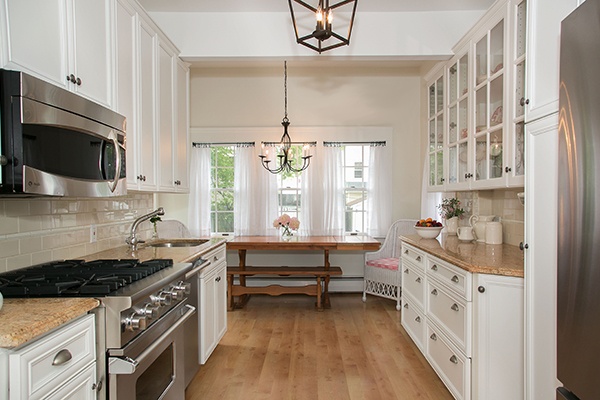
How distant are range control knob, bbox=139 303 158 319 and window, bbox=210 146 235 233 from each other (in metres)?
3.54

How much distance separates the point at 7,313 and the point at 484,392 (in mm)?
2124

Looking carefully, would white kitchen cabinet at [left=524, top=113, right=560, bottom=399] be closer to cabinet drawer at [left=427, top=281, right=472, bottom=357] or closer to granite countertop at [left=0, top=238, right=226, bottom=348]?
cabinet drawer at [left=427, top=281, right=472, bottom=357]

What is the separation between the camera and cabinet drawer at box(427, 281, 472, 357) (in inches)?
79.4

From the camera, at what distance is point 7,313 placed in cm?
108

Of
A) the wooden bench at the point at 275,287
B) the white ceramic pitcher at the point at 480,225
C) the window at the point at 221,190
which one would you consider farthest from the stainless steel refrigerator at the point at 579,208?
the window at the point at 221,190

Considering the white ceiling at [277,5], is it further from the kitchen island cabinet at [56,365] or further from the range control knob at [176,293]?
the kitchen island cabinet at [56,365]

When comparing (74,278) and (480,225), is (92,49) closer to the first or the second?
(74,278)

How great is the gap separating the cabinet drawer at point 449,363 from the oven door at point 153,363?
1.57m

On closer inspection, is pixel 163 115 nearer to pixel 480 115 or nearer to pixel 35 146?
pixel 35 146

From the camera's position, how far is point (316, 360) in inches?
114

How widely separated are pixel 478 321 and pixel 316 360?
4.61 feet

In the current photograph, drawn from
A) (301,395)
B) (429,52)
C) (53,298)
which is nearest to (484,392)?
(301,395)

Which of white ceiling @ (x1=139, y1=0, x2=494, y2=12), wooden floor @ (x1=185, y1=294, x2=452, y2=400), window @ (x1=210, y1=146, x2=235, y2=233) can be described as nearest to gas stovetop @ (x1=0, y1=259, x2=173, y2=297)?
wooden floor @ (x1=185, y1=294, x2=452, y2=400)

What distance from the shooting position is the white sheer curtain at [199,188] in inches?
197
